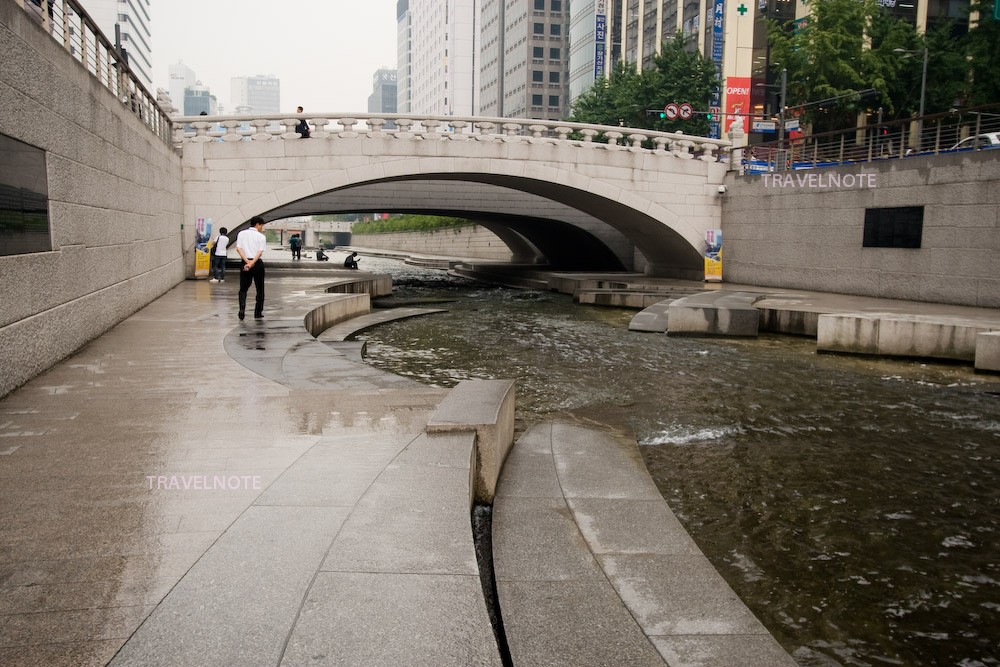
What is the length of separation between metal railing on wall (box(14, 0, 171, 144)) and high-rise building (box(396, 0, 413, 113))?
134 m

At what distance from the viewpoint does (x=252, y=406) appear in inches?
256

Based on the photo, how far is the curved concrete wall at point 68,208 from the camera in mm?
6777

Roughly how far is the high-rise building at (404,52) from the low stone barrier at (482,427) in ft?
472

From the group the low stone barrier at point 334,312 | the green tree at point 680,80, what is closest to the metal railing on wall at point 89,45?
the low stone barrier at point 334,312

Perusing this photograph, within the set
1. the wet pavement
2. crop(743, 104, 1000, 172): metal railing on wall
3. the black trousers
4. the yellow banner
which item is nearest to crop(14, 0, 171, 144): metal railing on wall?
the black trousers

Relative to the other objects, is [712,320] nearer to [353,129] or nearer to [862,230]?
[862,230]

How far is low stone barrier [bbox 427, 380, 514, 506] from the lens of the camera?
5.09 m

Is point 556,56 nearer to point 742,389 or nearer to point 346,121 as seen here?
point 346,121

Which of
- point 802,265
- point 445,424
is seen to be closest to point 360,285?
point 802,265

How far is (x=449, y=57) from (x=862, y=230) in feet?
324

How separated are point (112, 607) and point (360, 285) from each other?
1925cm

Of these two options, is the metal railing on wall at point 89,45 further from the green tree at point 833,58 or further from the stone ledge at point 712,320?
the green tree at point 833,58

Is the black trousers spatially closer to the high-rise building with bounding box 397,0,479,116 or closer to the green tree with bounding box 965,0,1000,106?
the green tree with bounding box 965,0,1000,106

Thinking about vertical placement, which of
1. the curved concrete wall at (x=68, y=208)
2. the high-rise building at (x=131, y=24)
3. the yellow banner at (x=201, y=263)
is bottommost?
the yellow banner at (x=201, y=263)
